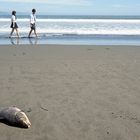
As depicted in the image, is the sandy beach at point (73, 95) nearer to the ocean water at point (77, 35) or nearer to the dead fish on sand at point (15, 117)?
the dead fish on sand at point (15, 117)

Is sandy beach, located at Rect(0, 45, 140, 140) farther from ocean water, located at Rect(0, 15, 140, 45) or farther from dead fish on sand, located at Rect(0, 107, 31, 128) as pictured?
ocean water, located at Rect(0, 15, 140, 45)

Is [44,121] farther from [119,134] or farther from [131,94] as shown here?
[131,94]

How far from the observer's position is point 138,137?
508 centimetres

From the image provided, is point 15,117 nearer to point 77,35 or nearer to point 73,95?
point 73,95

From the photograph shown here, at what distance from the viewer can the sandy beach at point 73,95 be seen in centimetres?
525

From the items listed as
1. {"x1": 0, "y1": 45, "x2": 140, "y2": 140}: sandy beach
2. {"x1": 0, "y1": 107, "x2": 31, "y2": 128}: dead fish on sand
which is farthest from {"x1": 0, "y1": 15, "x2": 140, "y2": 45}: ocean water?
{"x1": 0, "y1": 107, "x2": 31, "y2": 128}: dead fish on sand

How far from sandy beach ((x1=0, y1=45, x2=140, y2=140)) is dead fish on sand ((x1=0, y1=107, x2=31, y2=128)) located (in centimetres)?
9

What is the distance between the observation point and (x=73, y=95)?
7.09m

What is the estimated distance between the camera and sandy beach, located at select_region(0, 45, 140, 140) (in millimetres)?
5250

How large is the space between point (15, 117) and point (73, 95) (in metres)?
2.01

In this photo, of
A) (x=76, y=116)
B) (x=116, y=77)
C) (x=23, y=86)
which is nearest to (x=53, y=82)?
(x=23, y=86)

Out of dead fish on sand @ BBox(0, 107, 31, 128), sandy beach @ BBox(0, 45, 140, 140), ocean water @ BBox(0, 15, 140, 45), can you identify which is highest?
dead fish on sand @ BBox(0, 107, 31, 128)

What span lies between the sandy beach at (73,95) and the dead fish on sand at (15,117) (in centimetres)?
9

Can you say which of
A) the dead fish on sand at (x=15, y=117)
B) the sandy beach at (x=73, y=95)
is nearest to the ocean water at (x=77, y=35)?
the sandy beach at (x=73, y=95)
